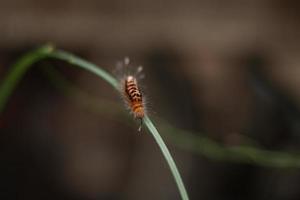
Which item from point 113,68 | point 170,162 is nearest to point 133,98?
point 170,162

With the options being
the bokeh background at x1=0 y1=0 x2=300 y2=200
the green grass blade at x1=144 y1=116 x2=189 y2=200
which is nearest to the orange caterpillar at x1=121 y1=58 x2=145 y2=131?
the green grass blade at x1=144 y1=116 x2=189 y2=200

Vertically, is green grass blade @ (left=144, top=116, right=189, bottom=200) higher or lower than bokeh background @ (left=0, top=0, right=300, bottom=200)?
lower

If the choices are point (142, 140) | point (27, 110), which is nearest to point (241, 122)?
point (142, 140)

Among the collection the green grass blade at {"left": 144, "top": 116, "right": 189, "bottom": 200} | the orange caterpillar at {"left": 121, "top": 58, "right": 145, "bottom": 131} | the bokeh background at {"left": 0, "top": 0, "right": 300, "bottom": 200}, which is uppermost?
the bokeh background at {"left": 0, "top": 0, "right": 300, "bottom": 200}

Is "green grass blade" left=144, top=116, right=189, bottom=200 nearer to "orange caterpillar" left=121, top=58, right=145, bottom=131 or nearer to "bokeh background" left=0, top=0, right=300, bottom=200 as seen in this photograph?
"orange caterpillar" left=121, top=58, right=145, bottom=131

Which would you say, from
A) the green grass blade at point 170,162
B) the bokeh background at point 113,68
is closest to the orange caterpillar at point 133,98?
the green grass blade at point 170,162

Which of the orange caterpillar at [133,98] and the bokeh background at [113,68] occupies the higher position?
the bokeh background at [113,68]

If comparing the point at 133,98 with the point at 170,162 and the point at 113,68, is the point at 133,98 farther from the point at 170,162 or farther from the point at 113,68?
the point at 113,68

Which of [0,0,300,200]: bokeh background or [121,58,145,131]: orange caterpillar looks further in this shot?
[0,0,300,200]: bokeh background

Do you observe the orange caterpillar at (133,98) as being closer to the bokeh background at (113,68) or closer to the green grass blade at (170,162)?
the green grass blade at (170,162)

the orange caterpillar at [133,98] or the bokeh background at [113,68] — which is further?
the bokeh background at [113,68]
